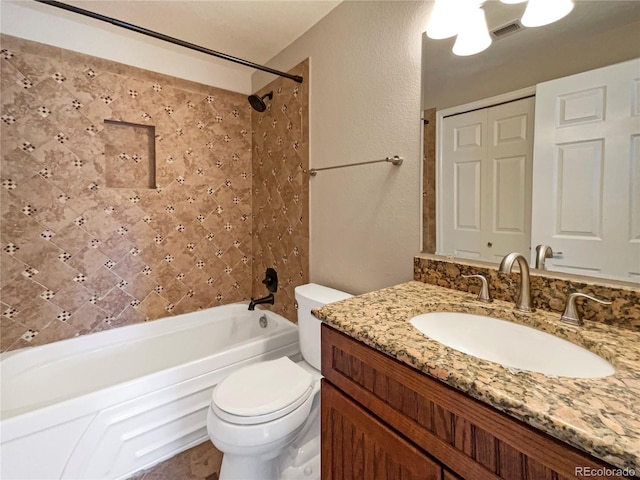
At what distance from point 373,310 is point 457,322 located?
0.27 meters

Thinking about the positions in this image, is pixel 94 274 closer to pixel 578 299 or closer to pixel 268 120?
pixel 268 120

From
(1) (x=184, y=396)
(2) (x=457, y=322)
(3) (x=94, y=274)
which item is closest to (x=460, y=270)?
(2) (x=457, y=322)

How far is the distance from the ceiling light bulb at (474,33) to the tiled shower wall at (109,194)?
1.77 meters

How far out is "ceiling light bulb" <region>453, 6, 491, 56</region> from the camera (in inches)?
42.0

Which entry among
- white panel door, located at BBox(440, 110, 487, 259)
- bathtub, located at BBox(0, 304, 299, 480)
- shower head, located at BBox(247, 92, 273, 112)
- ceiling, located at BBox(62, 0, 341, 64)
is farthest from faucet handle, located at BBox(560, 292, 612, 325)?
shower head, located at BBox(247, 92, 273, 112)

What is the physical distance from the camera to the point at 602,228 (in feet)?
2.73

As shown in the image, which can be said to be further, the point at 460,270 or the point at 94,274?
the point at 94,274

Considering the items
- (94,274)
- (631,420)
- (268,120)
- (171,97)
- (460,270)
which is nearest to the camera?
(631,420)

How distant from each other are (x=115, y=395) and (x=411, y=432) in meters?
1.36

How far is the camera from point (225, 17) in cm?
172

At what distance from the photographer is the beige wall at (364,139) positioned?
1.29 meters

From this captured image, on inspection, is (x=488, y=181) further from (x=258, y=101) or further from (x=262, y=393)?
(x=258, y=101)
